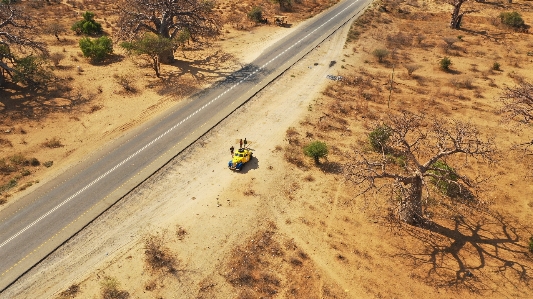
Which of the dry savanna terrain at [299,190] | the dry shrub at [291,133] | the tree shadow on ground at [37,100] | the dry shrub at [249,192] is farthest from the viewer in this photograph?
the tree shadow on ground at [37,100]

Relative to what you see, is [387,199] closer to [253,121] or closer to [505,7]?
[253,121]

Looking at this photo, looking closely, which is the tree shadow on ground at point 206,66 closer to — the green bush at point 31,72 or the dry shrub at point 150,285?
the green bush at point 31,72

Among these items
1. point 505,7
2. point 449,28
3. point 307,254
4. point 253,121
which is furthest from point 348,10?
point 307,254

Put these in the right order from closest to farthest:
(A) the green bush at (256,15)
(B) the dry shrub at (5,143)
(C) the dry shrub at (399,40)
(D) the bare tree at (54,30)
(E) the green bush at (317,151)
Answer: (E) the green bush at (317,151), (B) the dry shrub at (5,143), (D) the bare tree at (54,30), (C) the dry shrub at (399,40), (A) the green bush at (256,15)

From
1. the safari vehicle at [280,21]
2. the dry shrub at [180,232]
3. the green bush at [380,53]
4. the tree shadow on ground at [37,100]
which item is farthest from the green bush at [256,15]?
the dry shrub at [180,232]

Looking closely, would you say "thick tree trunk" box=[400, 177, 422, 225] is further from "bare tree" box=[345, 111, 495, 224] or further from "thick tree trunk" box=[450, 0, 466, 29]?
"thick tree trunk" box=[450, 0, 466, 29]

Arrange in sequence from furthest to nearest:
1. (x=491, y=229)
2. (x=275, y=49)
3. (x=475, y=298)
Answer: (x=275, y=49), (x=491, y=229), (x=475, y=298)

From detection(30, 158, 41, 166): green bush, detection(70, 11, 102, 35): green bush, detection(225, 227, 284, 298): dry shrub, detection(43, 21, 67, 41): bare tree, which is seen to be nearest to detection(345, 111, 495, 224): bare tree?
detection(225, 227, 284, 298): dry shrub
